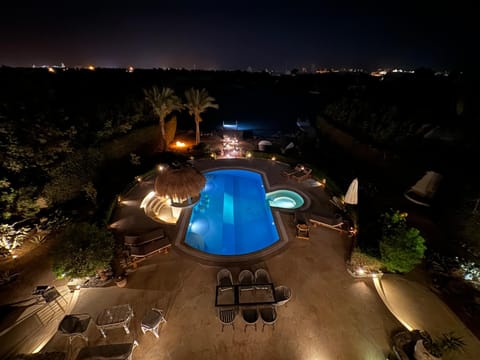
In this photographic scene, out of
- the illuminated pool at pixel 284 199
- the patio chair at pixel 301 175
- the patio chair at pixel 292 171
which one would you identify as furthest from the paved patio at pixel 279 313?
the patio chair at pixel 292 171

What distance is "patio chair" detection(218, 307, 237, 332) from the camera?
636 cm

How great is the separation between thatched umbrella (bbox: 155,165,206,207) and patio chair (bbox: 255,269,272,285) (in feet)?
17.9

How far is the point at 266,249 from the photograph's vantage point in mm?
9312

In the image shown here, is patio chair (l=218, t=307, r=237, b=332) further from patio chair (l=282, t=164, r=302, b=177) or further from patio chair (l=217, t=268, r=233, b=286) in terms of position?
patio chair (l=282, t=164, r=302, b=177)

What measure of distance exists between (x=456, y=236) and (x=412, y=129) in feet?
30.1

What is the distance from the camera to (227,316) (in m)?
6.46

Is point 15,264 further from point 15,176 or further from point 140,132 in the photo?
point 140,132

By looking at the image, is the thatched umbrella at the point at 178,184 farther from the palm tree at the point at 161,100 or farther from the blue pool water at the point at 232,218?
the palm tree at the point at 161,100

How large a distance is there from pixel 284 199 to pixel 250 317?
27.4 ft

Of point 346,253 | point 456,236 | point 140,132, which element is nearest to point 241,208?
point 346,253

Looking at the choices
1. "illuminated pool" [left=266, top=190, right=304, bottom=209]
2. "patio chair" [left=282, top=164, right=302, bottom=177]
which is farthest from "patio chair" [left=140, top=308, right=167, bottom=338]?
"patio chair" [left=282, top=164, right=302, bottom=177]

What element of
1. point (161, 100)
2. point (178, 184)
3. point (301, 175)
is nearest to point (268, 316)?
point (178, 184)

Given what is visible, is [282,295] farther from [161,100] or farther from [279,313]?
[161,100]

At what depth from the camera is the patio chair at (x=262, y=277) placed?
7730 mm
